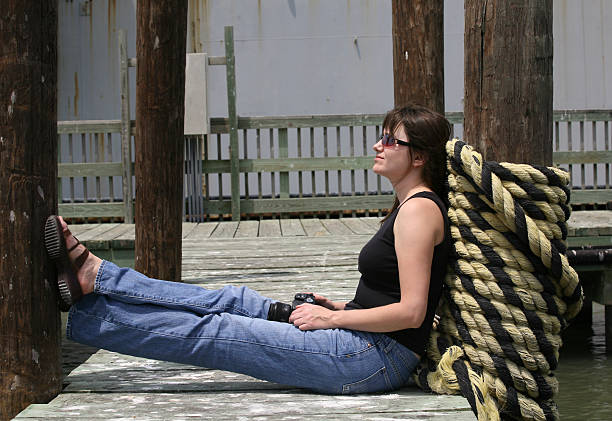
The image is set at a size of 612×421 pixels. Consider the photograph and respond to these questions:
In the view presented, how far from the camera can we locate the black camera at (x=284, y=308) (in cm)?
322

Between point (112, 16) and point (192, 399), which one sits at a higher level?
point (112, 16)

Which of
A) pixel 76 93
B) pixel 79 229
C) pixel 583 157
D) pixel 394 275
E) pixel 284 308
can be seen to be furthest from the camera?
pixel 76 93

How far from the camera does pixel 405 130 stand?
3041 mm

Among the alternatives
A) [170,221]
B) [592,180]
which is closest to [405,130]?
[170,221]

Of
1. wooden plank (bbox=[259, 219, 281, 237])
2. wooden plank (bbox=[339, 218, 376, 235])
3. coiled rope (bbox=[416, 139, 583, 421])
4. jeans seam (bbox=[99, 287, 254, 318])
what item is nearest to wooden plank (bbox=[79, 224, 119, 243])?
wooden plank (bbox=[259, 219, 281, 237])

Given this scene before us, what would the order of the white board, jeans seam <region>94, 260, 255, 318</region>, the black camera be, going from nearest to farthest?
jeans seam <region>94, 260, 255, 318</region> → the black camera → the white board

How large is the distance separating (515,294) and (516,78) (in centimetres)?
85

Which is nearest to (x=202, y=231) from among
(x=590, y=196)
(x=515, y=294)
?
(x=590, y=196)

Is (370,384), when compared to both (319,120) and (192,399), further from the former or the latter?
(319,120)

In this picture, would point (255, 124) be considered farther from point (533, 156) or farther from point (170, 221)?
point (533, 156)

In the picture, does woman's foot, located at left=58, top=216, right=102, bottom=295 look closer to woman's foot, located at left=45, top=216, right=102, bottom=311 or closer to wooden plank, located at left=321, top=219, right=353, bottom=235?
woman's foot, located at left=45, top=216, right=102, bottom=311

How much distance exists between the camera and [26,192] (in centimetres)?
277

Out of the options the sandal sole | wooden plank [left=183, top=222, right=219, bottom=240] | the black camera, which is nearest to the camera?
the sandal sole

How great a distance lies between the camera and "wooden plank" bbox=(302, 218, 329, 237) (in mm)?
7973
